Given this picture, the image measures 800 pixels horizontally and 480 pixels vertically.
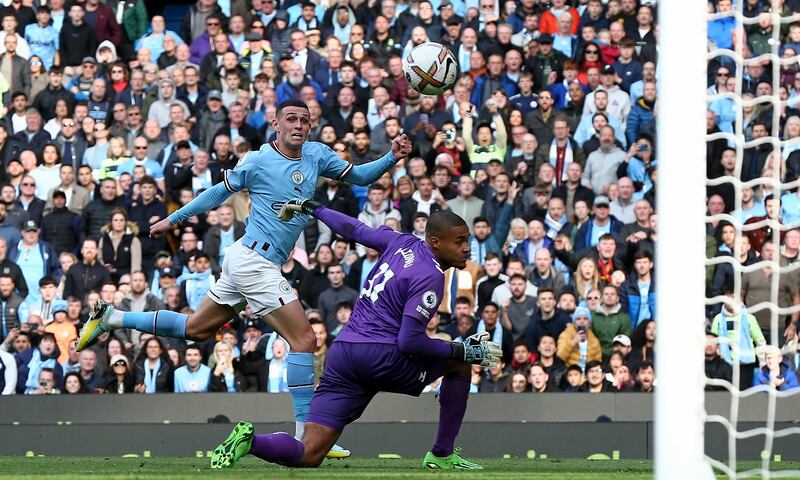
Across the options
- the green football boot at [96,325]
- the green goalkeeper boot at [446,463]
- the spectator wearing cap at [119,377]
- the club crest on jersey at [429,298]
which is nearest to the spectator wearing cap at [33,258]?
the spectator wearing cap at [119,377]

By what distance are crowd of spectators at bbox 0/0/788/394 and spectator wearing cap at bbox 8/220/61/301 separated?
0.03 metres

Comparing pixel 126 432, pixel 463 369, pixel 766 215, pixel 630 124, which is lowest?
pixel 126 432

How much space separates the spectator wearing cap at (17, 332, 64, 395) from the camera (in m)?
14.1

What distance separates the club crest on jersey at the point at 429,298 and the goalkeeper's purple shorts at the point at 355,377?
0.38 meters

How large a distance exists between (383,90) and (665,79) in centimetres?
1110

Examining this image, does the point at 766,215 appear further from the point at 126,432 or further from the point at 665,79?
the point at 665,79

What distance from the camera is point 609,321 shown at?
45.3 ft

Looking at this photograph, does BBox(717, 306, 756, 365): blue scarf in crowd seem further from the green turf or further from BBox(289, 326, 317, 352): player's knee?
BBox(289, 326, 317, 352): player's knee

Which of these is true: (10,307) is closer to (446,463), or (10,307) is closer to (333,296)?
(333,296)

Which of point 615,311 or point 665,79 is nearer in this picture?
point 665,79

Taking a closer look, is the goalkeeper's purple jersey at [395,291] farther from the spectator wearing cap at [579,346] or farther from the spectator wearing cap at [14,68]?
the spectator wearing cap at [14,68]

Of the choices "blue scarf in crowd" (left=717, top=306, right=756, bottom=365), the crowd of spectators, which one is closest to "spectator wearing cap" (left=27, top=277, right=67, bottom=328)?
the crowd of spectators

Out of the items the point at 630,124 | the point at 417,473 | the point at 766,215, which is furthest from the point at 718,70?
the point at 417,473

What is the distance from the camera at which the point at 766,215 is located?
13477 millimetres
